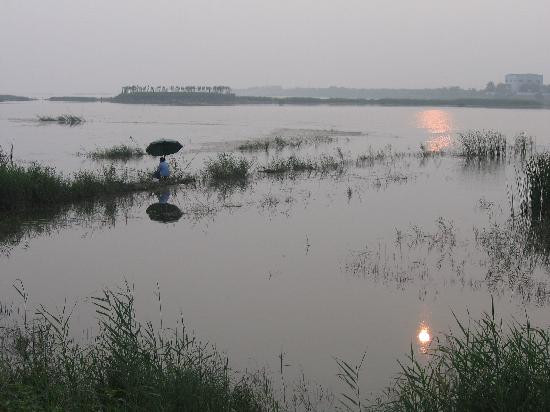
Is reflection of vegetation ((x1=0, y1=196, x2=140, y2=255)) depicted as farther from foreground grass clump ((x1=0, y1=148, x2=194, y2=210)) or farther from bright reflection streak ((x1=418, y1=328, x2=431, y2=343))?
bright reflection streak ((x1=418, y1=328, x2=431, y2=343))

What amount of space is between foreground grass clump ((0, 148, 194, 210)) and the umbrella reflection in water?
1.98 meters

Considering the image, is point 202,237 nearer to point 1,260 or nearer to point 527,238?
point 1,260

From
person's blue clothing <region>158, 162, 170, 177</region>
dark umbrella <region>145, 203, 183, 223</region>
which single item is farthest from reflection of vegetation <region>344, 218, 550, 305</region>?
person's blue clothing <region>158, 162, 170, 177</region>

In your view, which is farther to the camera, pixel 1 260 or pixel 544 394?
pixel 1 260

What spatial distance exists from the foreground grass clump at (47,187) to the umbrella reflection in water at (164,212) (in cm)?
198

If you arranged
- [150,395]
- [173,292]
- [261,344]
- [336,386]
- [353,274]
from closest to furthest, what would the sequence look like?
[150,395] → [336,386] → [261,344] → [173,292] → [353,274]

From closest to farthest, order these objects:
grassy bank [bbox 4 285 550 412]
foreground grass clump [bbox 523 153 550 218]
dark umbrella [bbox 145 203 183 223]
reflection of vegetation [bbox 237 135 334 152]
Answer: grassy bank [bbox 4 285 550 412]
foreground grass clump [bbox 523 153 550 218]
dark umbrella [bbox 145 203 183 223]
reflection of vegetation [bbox 237 135 334 152]

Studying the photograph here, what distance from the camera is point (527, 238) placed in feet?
47.4

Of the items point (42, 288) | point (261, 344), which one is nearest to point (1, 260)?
point (42, 288)

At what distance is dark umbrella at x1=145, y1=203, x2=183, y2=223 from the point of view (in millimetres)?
18125

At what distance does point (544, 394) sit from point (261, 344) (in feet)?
15.7

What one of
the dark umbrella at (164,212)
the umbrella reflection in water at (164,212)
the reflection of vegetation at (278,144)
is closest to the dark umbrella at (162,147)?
the umbrella reflection in water at (164,212)

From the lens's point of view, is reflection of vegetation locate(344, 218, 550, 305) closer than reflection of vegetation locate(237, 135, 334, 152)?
Yes

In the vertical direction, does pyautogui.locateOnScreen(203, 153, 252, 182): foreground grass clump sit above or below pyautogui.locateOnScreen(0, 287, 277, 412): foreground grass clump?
above
